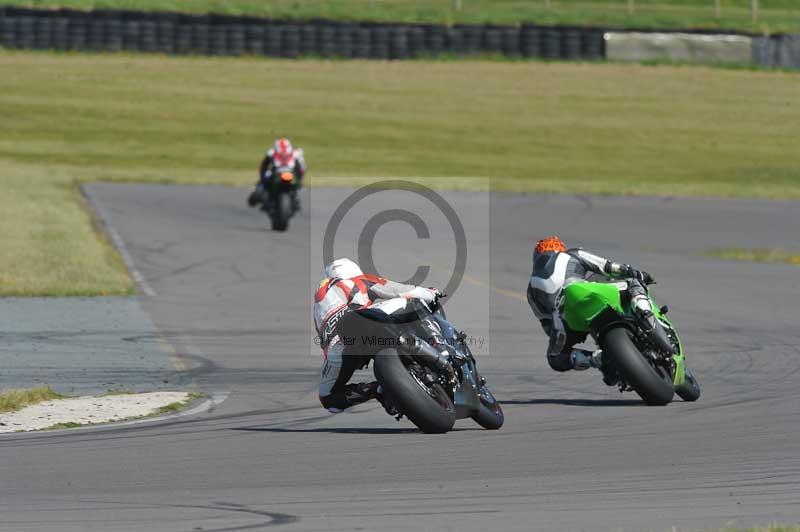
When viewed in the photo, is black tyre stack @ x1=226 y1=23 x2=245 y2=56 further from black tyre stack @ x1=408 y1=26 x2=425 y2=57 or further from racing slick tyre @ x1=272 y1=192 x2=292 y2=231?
racing slick tyre @ x1=272 y1=192 x2=292 y2=231

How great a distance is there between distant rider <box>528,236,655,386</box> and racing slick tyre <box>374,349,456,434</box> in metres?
2.18

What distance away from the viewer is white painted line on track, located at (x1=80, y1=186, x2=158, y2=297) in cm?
1914

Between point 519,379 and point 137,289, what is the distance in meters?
7.34

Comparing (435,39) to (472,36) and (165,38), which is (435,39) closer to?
(472,36)

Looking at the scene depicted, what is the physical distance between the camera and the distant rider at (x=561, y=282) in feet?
37.7

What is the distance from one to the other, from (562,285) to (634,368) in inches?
47.1

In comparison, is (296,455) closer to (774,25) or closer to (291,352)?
(291,352)

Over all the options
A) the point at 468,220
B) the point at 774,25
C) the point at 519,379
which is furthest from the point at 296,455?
the point at 774,25

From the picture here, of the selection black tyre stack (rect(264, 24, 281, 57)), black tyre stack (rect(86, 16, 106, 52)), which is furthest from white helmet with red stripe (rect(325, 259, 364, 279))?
black tyre stack (rect(264, 24, 281, 57))

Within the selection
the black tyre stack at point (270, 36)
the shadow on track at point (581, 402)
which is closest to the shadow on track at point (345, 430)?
the shadow on track at point (581, 402)

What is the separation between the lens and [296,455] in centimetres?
891

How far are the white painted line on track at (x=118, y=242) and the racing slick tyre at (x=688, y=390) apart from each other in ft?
28.8
